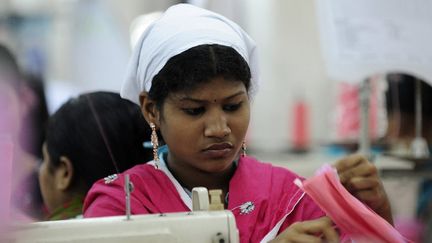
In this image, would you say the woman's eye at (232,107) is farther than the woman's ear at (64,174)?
No

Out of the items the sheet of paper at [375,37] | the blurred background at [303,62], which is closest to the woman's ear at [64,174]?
the blurred background at [303,62]

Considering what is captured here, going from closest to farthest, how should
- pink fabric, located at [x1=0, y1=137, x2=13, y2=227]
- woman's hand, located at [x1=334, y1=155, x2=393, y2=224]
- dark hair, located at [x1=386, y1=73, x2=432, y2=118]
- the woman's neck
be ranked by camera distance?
1. pink fabric, located at [x1=0, y1=137, x2=13, y2=227]
2. woman's hand, located at [x1=334, y1=155, x2=393, y2=224]
3. the woman's neck
4. dark hair, located at [x1=386, y1=73, x2=432, y2=118]

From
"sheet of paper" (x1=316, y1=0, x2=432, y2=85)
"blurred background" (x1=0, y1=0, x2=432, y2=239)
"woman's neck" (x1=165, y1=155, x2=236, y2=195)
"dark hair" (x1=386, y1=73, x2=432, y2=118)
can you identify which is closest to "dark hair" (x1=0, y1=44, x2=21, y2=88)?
"blurred background" (x1=0, y1=0, x2=432, y2=239)

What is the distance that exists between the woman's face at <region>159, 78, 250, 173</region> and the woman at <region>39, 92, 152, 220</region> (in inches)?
8.8

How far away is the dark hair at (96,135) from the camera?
1.41 m

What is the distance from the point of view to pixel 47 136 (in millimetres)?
1538

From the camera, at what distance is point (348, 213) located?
3.48 feet

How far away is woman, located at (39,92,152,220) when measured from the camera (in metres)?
1.42

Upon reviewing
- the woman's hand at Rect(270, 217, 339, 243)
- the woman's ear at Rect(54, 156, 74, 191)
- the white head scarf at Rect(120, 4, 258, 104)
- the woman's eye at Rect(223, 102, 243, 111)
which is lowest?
the woman's hand at Rect(270, 217, 339, 243)

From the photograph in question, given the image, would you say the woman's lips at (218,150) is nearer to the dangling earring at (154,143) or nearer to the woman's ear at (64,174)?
the dangling earring at (154,143)

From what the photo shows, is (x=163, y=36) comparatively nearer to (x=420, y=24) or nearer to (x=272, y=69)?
(x=420, y=24)

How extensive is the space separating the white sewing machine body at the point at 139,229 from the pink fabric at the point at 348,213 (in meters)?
0.16

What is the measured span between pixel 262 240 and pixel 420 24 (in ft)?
4.36

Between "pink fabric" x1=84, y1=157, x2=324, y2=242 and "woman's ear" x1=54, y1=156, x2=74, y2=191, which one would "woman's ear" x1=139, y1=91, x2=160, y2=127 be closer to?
"pink fabric" x1=84, y1=157, x2=324, y2=242
